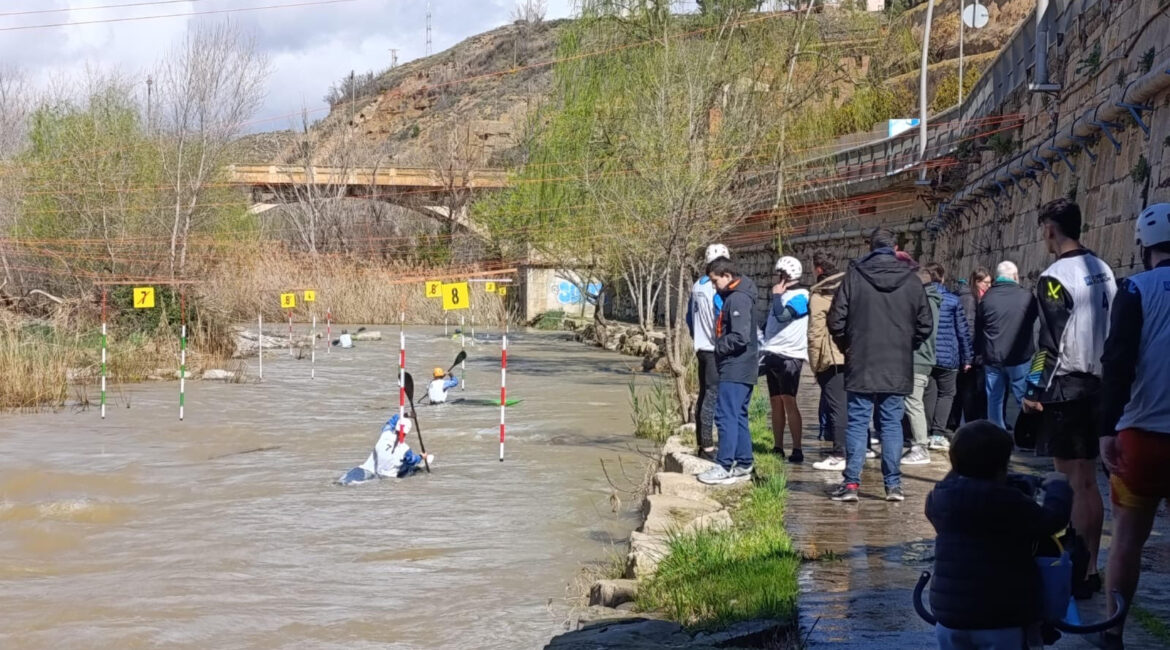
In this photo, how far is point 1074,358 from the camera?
18.3 feet

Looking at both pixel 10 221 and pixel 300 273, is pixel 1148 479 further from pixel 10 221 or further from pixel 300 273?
pixel 300 273

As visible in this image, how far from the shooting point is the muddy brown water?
850cm

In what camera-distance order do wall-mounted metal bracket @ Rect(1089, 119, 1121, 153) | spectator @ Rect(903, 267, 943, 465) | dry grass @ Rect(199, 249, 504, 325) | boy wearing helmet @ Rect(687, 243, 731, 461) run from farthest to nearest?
dry grass @ Rect(199, 249, 504, 325) → wall-mounted metal bracket @ Rect(1089, 119, 1121, 153) → boy wearing helmet @ Rect(687, 243, 731, 461) → spectator @ Rect(903, 267, 943, 465)

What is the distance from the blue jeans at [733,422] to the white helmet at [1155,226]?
4.60 m

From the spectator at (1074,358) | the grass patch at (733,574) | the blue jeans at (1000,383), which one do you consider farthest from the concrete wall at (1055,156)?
the spectator at (1074,358)

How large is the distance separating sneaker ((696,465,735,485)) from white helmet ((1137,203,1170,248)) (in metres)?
5.09

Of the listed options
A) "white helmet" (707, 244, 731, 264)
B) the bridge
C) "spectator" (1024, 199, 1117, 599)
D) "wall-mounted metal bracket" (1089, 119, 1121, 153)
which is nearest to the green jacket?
"white helmet" (707, 244, 731, 264)

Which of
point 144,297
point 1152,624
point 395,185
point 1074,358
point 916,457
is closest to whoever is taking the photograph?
point 1152,624

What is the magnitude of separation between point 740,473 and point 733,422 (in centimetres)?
53

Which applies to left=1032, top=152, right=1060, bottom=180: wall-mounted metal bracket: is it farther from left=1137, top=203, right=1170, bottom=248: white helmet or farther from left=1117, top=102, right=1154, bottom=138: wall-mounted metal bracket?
left=1137, top=203, right=1170, bottom=248: white helmet

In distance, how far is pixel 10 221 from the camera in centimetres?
3456

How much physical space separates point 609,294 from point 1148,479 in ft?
144

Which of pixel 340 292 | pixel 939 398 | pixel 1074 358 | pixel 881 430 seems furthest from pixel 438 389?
pixel 340 292

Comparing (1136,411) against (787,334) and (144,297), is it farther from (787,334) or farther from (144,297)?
(144,297)
